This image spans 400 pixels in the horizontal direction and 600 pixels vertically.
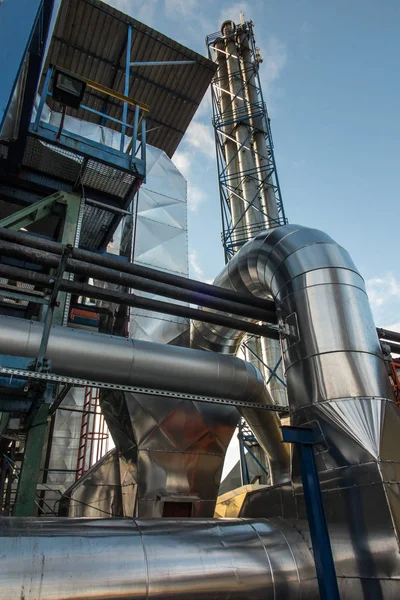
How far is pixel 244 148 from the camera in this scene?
16.9m

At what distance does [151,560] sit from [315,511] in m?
1.41

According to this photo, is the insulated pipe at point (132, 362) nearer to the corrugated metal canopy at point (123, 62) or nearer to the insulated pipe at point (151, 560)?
the insulated pipe at point (151, 560)

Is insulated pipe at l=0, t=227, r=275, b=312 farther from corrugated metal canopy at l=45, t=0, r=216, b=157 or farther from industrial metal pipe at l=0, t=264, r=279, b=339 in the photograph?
corrugated metal canopy at l=45, t=0, r=216, b=157

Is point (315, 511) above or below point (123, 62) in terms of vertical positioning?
below

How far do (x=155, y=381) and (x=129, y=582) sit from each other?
8.18ft

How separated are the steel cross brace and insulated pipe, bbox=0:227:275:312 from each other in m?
1.94

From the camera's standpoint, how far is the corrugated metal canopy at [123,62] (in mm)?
10531

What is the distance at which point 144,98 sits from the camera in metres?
A: 12.2

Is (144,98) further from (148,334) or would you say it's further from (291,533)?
(291,533)

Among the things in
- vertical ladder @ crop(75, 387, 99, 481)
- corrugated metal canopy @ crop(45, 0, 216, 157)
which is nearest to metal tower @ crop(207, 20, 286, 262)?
corrugated metal canopy @ crop(45, 0, 216, 157)

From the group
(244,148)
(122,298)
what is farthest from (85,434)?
(244,148)

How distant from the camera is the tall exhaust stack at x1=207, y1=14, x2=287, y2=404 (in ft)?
51.4

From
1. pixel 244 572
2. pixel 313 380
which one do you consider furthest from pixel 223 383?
pixel 244 572

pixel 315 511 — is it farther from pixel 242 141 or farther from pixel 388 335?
pixel 242 141
